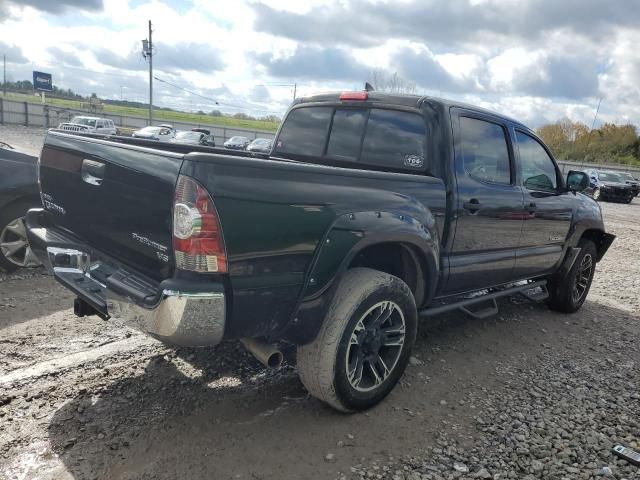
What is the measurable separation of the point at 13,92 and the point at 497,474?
11073cm

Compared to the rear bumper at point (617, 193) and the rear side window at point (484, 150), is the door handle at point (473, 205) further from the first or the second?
the rear bumper at point (617, 193)

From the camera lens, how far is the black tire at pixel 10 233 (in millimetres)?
4902

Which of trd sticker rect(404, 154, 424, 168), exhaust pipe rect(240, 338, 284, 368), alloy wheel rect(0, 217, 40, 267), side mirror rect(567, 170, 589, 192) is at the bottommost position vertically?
alloy wheel rect(0, 217, 40, 267)

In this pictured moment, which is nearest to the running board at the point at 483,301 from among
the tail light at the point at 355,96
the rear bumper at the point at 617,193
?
the tail light at the point at 355,96

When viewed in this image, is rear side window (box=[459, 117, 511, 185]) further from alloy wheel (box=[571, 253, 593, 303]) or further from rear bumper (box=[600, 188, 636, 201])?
rear bumper (box=[600, 188, 636, 201])

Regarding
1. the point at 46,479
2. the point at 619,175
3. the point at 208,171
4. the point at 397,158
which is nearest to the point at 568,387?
the point at 397,158

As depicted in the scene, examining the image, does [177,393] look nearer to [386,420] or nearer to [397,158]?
[386,420]

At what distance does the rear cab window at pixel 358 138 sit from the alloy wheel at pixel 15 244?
2696 mm

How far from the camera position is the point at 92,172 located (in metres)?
2.88

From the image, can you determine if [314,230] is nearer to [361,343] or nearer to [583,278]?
[361,343]

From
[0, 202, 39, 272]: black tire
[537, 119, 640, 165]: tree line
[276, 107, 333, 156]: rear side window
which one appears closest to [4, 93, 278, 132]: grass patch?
[537, 119, 640, 165]: tree line

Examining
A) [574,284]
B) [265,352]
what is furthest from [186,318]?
[574,284]

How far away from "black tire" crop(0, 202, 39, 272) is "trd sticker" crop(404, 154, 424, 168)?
3661mm

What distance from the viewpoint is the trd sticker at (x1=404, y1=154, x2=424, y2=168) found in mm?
3609
